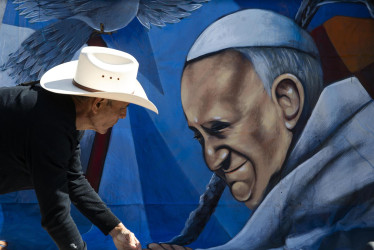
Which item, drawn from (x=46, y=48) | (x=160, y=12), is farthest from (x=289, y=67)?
(x=46, y=48)

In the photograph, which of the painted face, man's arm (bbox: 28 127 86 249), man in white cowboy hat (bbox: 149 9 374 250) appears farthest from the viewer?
man in white cowboy hat (bbox: 149 9 374 250)

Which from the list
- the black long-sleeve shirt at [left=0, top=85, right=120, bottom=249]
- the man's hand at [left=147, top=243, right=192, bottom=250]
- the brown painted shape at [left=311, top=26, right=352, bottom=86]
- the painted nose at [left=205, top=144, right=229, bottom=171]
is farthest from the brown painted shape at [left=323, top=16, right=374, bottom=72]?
the black long-sleeve shirt at [left=0, top=85, right=120, bottom=249]

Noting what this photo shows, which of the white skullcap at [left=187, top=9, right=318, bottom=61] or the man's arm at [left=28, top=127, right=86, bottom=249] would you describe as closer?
the man's arm at [left=28, top=127, right=86, bottom=249]

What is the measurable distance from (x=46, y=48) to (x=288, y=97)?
2126mm

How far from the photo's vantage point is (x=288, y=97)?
4.60 m

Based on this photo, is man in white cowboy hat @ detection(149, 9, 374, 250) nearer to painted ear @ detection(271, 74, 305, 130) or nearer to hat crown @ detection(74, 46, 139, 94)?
painted ear @ detection(271, 74, 305, 130)

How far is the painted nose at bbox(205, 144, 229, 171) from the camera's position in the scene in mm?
4605

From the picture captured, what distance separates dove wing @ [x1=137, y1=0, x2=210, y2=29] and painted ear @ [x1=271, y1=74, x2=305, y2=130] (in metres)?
0.97

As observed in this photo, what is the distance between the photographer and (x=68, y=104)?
7.07 ft

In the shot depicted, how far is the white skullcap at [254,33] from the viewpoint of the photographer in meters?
4.61

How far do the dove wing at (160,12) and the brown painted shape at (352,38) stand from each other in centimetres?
120

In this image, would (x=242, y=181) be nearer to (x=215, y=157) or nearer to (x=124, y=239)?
(x=215, y=157)

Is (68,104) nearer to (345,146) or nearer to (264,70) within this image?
(264,70)

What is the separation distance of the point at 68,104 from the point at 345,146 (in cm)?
299
